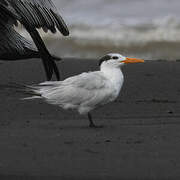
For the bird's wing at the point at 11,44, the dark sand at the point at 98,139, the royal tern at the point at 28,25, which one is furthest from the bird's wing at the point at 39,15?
the dark sand at the point at 98,139

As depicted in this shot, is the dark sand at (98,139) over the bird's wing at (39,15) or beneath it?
beneath

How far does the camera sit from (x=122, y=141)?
7.02 metres

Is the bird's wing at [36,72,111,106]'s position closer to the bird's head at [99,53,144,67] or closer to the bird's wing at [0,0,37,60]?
the bird's head at [99,53,144,67]

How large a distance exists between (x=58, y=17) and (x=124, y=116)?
184 centimetres

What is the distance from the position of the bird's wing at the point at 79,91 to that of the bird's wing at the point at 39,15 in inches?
37.0

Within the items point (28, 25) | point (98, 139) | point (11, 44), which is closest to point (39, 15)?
point (28, 25)

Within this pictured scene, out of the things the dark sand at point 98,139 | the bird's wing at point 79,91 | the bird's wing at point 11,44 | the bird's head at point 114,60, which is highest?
the bird's wing at point 11,44

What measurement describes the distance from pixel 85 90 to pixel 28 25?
1249 millimetres

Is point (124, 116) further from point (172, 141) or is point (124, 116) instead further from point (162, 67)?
point (162, 67)

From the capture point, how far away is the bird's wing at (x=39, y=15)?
8.88 metres

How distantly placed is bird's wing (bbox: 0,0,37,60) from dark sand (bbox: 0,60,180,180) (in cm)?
Answer: 92

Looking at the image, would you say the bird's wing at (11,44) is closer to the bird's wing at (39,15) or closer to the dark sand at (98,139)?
the bird's wing at (39,15)

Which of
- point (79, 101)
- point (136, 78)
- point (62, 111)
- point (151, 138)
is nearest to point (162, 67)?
point (136, 78)

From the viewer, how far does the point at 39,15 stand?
30.0 feet
